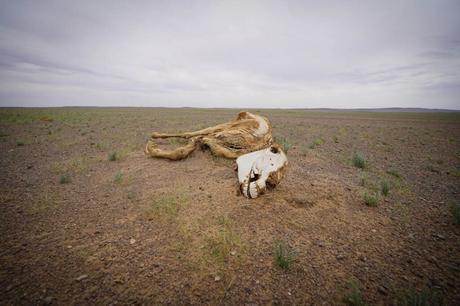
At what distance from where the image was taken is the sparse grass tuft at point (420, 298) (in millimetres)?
1960

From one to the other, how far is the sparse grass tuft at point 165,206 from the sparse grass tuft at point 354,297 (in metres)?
2.61

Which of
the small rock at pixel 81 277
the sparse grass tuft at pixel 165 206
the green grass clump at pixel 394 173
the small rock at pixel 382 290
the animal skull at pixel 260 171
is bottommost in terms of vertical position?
the small rock at pixel 382 290

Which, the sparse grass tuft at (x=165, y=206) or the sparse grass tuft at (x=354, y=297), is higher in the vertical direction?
the sparse grass tuft at (x=165, y=206)

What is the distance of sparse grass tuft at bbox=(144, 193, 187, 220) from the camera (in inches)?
143

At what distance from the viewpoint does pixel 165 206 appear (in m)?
3.86

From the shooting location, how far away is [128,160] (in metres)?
6.99

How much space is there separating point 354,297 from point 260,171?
88.6 inches

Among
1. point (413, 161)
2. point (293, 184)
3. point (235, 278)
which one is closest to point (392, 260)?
point (235, 278)

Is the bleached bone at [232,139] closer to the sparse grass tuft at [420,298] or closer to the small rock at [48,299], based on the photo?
the sparse grass tuft at [420,298]

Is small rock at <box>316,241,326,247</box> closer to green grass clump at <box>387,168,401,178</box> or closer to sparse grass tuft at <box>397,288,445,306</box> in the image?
sparse grass tuft at <box>397,288,445,306</box>

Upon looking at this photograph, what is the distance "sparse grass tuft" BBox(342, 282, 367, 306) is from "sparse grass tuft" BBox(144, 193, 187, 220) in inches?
103

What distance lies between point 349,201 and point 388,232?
3.05ft

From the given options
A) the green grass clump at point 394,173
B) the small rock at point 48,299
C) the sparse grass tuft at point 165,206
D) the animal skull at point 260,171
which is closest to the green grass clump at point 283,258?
the animal skull at point 260,171

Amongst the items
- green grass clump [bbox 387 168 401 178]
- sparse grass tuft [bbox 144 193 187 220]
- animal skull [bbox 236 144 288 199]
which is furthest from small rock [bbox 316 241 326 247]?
green grass clump [bbox 387 168 401 178]
